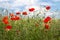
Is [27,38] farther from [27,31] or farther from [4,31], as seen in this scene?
[4,31]

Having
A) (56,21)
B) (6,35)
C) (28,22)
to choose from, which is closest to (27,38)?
(6,35)

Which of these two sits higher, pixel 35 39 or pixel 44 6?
pixel 44 6

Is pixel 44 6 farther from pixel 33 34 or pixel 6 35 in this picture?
pixel 6 35

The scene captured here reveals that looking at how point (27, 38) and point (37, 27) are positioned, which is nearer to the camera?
point (27, 38)

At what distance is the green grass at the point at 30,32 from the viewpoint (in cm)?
462

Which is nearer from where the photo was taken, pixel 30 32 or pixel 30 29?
pixel 30 32

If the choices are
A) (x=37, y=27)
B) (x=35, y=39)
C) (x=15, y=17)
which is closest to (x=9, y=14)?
(x=15, y=17)

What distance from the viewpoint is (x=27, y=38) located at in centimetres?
461

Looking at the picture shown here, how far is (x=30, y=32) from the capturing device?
4832 millimetres

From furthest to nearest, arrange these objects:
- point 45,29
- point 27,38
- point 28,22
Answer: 1. point 28,22
2. point 45,29
3. point 27,38

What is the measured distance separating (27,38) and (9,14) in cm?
110

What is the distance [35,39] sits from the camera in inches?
182

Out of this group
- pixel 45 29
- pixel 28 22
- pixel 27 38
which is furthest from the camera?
pixel 28 22

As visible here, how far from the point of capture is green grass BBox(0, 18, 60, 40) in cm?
462
